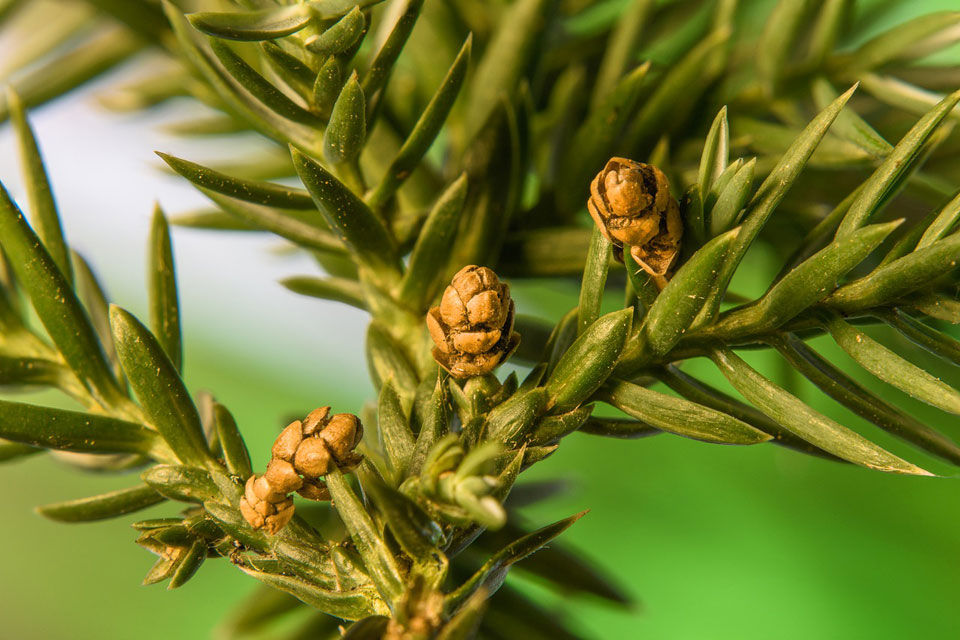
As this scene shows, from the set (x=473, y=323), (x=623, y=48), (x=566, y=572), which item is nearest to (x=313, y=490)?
(x=473, y=323)

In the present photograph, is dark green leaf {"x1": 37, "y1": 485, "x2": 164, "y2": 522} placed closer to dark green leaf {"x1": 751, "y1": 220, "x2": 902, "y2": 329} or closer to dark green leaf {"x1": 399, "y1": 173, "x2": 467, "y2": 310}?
dark green leaf {"x1": 399, "y1": 173, "x2": 467, "y2": 310}

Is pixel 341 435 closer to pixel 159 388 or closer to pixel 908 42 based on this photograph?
pixel 159 388

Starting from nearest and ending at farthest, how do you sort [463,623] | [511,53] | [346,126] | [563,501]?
1. [463,623]
2. [346,126]
3. [511,53]
4. [563,501]

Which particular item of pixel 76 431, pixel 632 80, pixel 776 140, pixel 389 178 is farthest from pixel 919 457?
pixel 76 431

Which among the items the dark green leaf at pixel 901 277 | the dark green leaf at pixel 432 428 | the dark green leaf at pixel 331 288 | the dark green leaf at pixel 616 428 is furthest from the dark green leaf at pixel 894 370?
the dark green leaf at pixel 331 288

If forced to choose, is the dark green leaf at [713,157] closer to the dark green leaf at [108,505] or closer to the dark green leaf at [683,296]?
the dark green leaf at [683,296]

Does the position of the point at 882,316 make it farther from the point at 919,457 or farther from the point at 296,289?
the point at 919,457

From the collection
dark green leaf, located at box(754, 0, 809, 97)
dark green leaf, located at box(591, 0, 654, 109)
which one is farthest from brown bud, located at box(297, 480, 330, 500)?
dark green leaf, located at box(754, 0, 809, 97)
